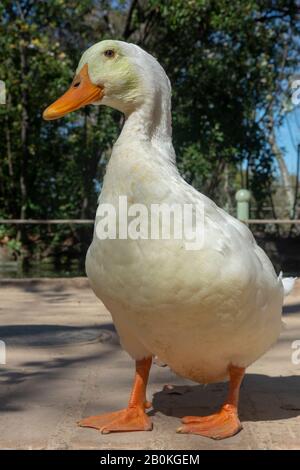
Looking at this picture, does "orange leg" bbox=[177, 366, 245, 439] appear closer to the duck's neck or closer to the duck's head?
the duck's neck

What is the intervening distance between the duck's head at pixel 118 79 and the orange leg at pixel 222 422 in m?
1.15

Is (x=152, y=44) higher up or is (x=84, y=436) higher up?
(x=152, y=44)

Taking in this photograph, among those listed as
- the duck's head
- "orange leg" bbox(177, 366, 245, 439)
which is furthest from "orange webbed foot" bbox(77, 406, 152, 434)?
the duck's head

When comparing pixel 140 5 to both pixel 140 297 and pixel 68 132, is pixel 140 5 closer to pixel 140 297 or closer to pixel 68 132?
pixel 68 132

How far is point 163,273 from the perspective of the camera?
2021 millimetres

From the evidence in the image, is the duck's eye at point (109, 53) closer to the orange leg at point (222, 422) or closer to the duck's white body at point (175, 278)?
the duck's white body at point (175, 278)

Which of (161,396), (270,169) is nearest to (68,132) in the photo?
(270,169)

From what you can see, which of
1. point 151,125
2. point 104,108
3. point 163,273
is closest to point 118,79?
point 151,125

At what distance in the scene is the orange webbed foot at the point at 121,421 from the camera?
224 cm

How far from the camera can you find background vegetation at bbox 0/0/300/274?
431 inches

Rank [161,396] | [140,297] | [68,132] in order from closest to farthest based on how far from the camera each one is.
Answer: [140,297] < [161,396] < [68,132]

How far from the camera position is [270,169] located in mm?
13281

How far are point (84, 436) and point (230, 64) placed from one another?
10885 mm

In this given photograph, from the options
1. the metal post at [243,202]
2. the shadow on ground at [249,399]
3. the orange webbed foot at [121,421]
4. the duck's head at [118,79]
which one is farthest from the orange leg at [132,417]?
the metal post at [243,202]
